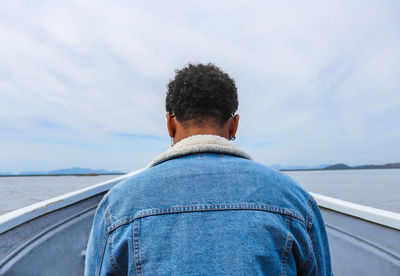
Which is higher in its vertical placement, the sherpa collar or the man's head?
the man's head

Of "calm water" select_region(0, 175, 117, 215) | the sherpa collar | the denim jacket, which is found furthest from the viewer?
"calm water" select_region(0, 175, 117, 215)

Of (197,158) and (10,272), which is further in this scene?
(10,272)

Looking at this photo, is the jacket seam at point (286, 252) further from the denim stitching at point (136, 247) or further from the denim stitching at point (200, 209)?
the denim stitching at point (136, 247)

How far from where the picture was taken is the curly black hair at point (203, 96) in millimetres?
937

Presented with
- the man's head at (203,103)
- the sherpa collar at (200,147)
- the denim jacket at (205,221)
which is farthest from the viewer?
the man's head at (203,103)

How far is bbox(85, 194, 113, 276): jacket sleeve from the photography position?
765 mm

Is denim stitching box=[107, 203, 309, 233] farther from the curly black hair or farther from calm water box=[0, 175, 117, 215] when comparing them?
calm water box=[0, 175, 117, 215]

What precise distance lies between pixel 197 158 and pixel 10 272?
1482 mm

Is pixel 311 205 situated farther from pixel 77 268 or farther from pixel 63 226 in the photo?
pixel 77 268

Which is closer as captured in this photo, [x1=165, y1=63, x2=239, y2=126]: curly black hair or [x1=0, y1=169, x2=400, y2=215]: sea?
[x1=165, y1=63, x2=239, y2=126]: curly black hair

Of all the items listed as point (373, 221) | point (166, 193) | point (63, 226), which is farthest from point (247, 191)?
point (63, 226)

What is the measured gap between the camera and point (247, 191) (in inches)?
29.3

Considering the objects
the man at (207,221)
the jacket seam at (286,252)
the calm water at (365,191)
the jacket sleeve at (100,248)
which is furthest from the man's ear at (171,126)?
the calm water at (365,191)

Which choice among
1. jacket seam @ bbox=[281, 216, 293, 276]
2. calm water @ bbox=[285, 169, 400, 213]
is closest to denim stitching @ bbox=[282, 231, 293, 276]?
jacket seam @ bbox=[281, 216, 293, 276]
